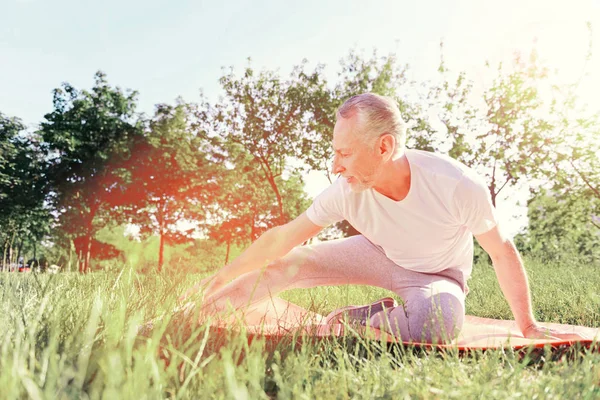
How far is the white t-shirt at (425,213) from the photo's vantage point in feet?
10.1

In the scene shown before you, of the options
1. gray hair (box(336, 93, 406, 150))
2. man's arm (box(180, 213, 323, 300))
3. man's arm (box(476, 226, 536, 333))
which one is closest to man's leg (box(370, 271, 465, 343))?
man's arm (box(476, 226, 536, 333))

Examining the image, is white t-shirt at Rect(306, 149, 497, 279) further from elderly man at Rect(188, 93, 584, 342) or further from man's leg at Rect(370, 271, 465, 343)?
man's leg at Rect(370, 271, 465, 343)

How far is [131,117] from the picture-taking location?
93.0ft

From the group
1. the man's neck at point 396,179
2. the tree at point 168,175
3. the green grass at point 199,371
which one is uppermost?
the tree at point 168,175

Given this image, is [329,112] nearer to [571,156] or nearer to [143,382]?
[571,156]

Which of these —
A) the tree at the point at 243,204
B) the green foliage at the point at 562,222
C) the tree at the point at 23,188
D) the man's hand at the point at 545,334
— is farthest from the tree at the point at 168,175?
the man's hand at the point at 545,334

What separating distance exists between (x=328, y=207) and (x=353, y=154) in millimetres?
606

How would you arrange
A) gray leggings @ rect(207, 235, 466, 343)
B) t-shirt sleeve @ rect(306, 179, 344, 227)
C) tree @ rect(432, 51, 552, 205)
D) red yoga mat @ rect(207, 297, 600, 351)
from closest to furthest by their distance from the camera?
1. red yoga mat @ rect(207, 297, 600, 351)
2. gray leggings @ rect(207, 235, 466, 343)
3. t-shirt sleeve @ rect(306, 179, 344, 227)
4. tree @ rect(432, 51, 552, 205)

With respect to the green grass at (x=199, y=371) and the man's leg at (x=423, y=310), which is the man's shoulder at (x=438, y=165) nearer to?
the man's leg at (x=423, y=310)

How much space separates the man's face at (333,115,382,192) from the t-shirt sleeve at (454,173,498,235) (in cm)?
52

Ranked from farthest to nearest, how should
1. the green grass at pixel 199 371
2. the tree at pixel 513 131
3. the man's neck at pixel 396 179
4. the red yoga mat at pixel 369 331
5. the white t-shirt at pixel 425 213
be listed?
the tree at pixel 513 131 → the man's neck at pixel 396 179 → the white t-shirt at pixel 425 213 → the red yoga mat at pixel 369 331 → the green grass at pixel 199 371

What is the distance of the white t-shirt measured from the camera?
3082 mm

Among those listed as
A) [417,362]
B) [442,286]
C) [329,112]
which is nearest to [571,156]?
[329,112]

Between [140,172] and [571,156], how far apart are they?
20.0 meters
